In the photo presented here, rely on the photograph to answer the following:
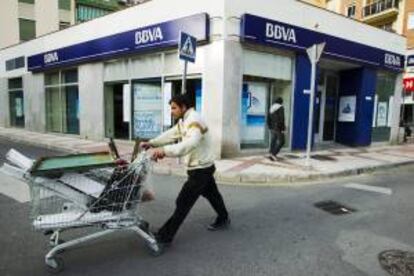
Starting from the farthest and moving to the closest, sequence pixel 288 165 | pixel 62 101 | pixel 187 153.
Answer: pixel 62 101
pixel 288 165
pixel 187 153

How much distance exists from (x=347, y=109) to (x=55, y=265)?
13.1 m

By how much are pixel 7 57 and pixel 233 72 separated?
16.4 m

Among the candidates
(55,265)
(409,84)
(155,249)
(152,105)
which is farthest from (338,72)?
(55,265)

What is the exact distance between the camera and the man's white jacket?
3873 mm

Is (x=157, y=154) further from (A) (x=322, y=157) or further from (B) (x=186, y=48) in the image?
(A) (x=322, y=157)

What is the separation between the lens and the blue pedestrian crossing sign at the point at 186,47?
8.00 m

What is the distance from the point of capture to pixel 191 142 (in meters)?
3.89

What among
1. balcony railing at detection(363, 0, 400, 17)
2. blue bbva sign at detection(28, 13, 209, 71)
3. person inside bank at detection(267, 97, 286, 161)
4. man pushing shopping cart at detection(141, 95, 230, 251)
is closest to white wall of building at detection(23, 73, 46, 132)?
blue bbva sign at detection(28, 13, 209, 71)

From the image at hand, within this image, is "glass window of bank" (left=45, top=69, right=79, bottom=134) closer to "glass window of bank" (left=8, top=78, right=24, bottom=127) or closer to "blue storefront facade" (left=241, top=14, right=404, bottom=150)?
"glass window of bank" (left=8, top=78, right=24, bottom=127)

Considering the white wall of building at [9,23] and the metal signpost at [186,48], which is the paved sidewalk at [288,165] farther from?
the white wall of building at [9,23]

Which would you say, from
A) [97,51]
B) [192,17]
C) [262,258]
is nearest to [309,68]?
[192,17]

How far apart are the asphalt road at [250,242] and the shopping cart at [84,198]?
294mm

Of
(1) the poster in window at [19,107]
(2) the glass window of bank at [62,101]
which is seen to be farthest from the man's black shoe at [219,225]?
(1) the poster in window at [19,107]

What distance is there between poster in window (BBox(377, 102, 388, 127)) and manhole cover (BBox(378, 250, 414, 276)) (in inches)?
487
